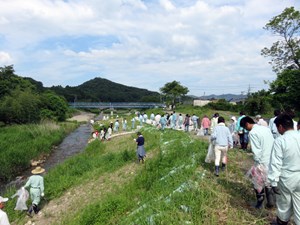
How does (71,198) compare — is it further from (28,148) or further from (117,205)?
(28,148)

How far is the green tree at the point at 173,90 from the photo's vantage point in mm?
80250

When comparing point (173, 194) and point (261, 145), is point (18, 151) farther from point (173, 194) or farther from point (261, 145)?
point (261, 145)

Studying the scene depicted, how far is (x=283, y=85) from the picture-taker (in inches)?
1378

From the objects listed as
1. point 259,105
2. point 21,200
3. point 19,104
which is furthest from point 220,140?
point 19,104

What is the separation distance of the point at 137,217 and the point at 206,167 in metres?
3.96

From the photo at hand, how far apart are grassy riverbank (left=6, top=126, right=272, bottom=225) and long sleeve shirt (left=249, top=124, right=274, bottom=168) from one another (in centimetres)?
129

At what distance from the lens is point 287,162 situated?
4758mm

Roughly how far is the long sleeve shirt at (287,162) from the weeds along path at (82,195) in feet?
27.0

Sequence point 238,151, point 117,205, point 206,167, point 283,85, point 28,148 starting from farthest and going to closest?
point 283,85 < point 28,148 < point 238,151 < point 206,167 < point 117,205

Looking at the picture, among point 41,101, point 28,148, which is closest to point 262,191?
point 28,148

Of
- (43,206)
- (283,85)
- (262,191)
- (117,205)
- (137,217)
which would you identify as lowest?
(43,206)

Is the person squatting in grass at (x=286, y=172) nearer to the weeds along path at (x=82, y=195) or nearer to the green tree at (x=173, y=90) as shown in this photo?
the weeds along path at (x=82, y=195)

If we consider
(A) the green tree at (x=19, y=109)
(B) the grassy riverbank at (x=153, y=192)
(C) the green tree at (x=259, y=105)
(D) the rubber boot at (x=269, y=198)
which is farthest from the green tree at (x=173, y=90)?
(D) the rubber boot at (x=269, y=198)

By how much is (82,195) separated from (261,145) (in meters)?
9.01
